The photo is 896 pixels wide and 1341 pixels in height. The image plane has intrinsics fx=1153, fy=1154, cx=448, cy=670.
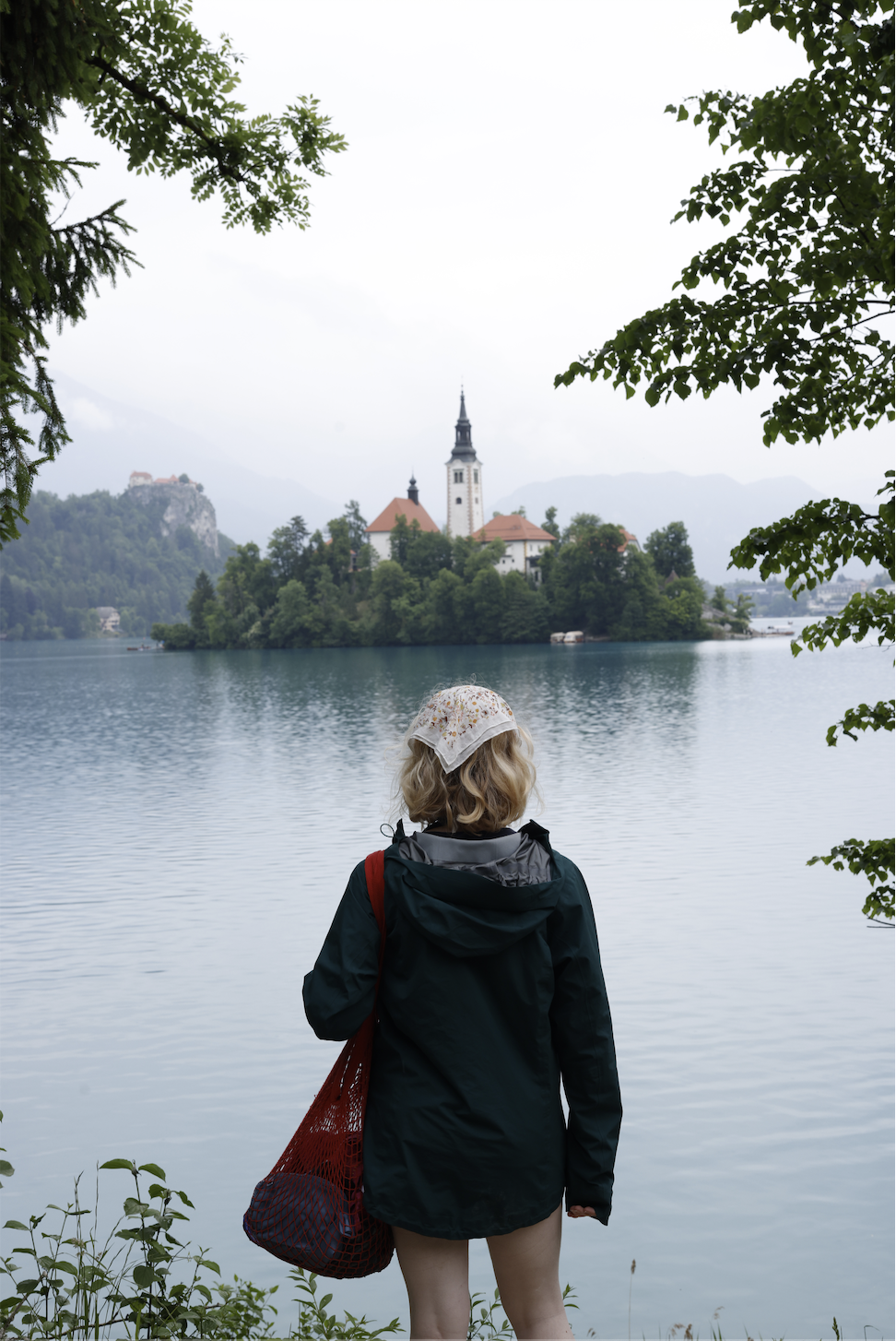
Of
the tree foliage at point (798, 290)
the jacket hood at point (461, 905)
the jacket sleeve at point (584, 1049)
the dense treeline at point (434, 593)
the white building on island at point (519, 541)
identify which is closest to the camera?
the jacket hood at point (461, 905)

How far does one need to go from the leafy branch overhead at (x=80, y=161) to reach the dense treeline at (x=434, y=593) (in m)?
84.4

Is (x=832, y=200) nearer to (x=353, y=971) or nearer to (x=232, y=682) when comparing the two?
(x=353, y=971)

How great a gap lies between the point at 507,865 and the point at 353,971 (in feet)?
1.08

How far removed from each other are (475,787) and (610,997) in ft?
24.2

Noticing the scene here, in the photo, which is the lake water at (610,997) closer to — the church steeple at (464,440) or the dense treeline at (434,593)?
the dense treeline at (434,593)

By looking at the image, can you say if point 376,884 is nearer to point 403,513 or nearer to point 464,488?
point 403,513

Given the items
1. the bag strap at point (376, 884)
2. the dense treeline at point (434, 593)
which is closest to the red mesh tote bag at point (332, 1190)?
the bag strap at point (376, 884)

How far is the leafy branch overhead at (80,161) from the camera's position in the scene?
4.21m

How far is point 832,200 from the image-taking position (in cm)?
382

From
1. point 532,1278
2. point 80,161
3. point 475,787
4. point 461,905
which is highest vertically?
point 80,161

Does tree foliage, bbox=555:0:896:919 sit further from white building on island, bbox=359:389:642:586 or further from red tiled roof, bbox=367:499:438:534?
red tiled roof, bbox=367:499:438:534

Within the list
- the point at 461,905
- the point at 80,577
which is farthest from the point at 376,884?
the point at 80,577

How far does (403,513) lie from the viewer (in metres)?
121

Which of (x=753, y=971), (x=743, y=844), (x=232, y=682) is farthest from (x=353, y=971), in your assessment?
(x=232, y=682)
